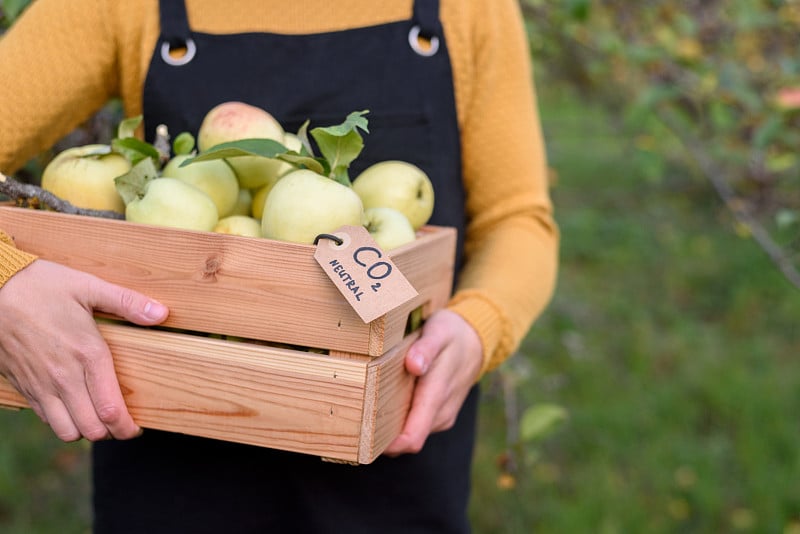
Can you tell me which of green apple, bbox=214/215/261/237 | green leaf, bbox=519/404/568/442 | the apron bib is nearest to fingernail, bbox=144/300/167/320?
green apple, bbox=214/215/261/237

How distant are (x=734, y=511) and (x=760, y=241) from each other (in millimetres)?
821

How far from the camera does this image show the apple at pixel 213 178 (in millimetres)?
927

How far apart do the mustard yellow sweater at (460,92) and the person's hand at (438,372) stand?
0.03 m

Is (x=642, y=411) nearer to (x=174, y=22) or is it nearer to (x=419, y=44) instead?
(x=419, y=44)

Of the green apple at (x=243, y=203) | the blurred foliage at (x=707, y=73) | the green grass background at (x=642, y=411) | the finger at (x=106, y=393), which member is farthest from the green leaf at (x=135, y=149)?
the blurred foliage at (x=707, y=73)

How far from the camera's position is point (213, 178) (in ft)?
3.06

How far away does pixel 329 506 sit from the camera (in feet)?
3.57

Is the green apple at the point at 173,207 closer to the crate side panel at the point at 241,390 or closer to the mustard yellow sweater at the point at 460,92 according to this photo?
the crate side panel at the point at 241,390

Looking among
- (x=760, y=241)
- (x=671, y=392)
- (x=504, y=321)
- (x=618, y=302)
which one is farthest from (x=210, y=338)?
(x=618, y=302)

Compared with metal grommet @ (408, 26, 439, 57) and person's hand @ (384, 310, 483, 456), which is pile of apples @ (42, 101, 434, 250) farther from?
metal grommet @ (408, 26, 439, 57)

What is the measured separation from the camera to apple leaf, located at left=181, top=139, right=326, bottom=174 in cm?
85

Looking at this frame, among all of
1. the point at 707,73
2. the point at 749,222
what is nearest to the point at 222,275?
the point at 749,222

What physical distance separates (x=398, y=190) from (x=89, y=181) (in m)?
0.34

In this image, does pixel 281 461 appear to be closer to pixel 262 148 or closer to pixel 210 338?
pixel 210 338
